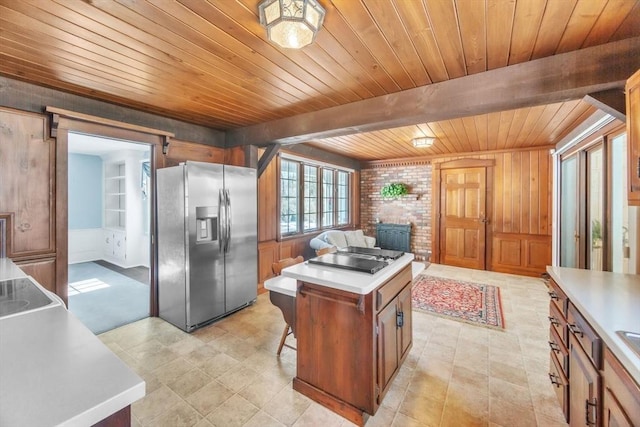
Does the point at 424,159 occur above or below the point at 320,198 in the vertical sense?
above

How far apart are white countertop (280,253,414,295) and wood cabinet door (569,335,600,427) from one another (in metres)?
1.02

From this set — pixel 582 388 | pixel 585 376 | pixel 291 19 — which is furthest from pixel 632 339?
pixel 291 19

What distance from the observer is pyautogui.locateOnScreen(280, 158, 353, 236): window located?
4.91m

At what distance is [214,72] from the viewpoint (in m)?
2.15

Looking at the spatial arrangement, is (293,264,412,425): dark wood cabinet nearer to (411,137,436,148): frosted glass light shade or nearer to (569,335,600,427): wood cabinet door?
(569,335,600,427): wood cabinet door

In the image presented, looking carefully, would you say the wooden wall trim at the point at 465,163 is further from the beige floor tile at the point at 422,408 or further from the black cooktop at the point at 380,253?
the beige floor tile at the point at 422,408

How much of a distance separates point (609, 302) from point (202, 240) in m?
3.19

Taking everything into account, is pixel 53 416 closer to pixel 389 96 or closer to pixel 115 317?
pixel 389 96

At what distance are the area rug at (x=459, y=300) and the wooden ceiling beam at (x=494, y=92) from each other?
2.36 meters

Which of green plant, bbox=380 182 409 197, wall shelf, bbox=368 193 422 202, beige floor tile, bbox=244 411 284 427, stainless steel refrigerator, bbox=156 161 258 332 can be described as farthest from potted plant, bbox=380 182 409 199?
beige floor tile, bbox=244 411 284 427

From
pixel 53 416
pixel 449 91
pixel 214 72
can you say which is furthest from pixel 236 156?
pixel 53 416

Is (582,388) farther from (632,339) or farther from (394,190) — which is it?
(394,190)

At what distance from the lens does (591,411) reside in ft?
4.14

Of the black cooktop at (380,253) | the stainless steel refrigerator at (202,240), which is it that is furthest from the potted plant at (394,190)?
the black cooktop at (380,253)
